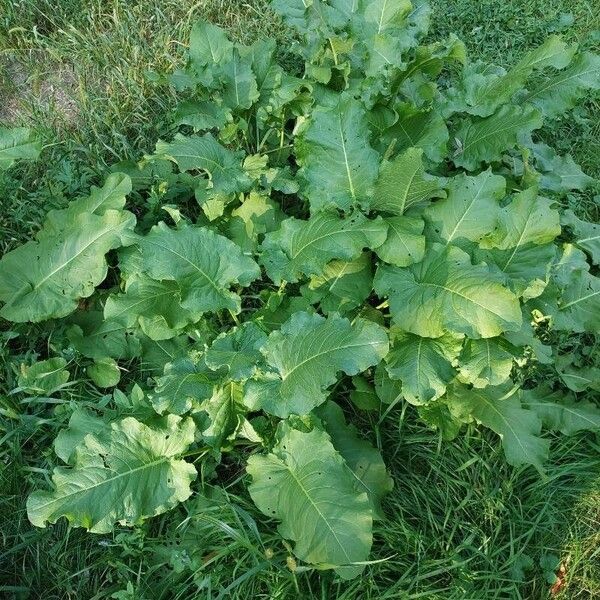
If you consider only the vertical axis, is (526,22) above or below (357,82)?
below

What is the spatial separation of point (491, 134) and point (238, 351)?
56.7 inches

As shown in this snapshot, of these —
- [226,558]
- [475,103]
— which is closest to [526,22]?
[475,103]

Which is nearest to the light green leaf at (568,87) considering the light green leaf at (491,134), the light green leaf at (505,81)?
the light green leaf at (505,81)

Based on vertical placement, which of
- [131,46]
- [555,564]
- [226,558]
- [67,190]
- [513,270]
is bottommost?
[555,564]

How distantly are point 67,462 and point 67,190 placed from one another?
4.21 feet

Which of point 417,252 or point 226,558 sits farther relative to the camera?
point 417,252

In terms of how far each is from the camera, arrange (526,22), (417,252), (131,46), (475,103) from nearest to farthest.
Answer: (417,252), (475,103), (131,46), (526,22)

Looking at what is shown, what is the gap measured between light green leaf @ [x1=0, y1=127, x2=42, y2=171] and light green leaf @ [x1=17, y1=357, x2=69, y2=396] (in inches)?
30.9

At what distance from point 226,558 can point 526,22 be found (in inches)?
133

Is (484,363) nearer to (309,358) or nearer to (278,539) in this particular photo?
(309,358)

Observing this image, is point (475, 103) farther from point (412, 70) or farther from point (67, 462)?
point (67, 462)

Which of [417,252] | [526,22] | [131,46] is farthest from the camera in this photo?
[526,22]

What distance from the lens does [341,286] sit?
2590 millimetres

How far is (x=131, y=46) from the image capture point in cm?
355
